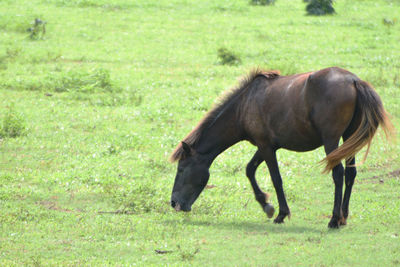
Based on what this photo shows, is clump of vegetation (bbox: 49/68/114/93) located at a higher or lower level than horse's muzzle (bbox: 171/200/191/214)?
lower

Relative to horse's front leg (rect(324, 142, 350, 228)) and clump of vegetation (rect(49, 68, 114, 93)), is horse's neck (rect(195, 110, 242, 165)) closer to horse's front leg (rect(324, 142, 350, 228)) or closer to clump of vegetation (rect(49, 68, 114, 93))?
horse's front leg (rect(324, 142, 350, 228))

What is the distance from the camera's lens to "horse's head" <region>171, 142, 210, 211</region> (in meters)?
9.27

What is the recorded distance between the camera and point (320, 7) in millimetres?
29547

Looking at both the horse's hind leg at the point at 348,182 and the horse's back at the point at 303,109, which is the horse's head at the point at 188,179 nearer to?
the horse's back at the point at 303,109

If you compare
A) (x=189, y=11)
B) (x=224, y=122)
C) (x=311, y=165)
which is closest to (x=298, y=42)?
(x=189, y=11)

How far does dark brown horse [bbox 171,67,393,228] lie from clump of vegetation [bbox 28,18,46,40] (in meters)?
16.8

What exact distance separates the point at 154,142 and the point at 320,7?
18582mm

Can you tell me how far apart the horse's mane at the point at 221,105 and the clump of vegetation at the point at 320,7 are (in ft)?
69.2

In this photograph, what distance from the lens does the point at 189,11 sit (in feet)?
96.5

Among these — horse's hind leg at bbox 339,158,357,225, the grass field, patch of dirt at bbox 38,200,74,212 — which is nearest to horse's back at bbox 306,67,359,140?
horse's hind leg at bbox 339,158,357,225

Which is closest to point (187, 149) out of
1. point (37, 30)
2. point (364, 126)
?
point (364, 126)

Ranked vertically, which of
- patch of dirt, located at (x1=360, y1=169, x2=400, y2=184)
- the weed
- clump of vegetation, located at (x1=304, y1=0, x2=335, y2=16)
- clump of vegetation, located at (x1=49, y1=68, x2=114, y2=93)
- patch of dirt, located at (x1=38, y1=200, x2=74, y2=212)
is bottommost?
clump of vegetation, located at (x1=304, y1=0, x2=335, y2=16)

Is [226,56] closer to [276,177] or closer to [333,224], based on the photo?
[276,177]

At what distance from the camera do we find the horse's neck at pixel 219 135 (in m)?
9.47
